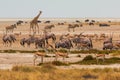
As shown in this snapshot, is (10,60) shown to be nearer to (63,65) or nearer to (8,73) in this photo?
(63,65)

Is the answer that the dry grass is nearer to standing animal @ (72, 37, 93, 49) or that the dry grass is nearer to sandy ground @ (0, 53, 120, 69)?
sandy ground @ (0, 53, 120, 69)

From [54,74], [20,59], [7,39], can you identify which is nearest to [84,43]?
[7,39]

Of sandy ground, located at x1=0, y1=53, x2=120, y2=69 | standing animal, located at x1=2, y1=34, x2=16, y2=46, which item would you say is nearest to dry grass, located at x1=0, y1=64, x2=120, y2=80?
sandy ground, located at x1=0, y1=53, x2=120, y2=69

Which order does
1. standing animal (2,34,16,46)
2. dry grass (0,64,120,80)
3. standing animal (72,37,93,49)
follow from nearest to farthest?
dry grass (0,64,120,80)
standing animal (72,37,93,49)
standing animal (2,34,16,46)

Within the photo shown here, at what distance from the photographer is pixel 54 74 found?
2594 centimetres

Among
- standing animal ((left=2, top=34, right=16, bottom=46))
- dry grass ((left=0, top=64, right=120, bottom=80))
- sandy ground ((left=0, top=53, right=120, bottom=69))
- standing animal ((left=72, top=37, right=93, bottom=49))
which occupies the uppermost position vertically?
dry grass ((left=0, top=64, right=120, bottom=80))

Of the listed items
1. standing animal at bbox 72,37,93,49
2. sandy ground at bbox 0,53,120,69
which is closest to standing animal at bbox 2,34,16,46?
standing animal at bbox 72,37,93,49

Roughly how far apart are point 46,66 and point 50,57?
8.91 meters

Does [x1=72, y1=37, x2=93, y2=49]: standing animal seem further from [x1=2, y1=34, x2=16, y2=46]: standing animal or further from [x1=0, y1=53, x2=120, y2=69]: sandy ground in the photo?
[x1=2, y1=34, x2=16, y2=46]: standing animal

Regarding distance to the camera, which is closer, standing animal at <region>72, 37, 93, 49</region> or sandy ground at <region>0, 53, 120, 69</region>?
sandy ground at <region>0, 53, 120, 69</region>

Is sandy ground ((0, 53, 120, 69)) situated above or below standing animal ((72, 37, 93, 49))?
above

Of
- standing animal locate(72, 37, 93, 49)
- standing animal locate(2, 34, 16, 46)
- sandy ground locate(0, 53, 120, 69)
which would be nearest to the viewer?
sandy ground locate(0, 53, 120, 69)

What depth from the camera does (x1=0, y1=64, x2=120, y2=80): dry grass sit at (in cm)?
2452

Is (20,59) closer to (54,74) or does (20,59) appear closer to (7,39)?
(54,74)
